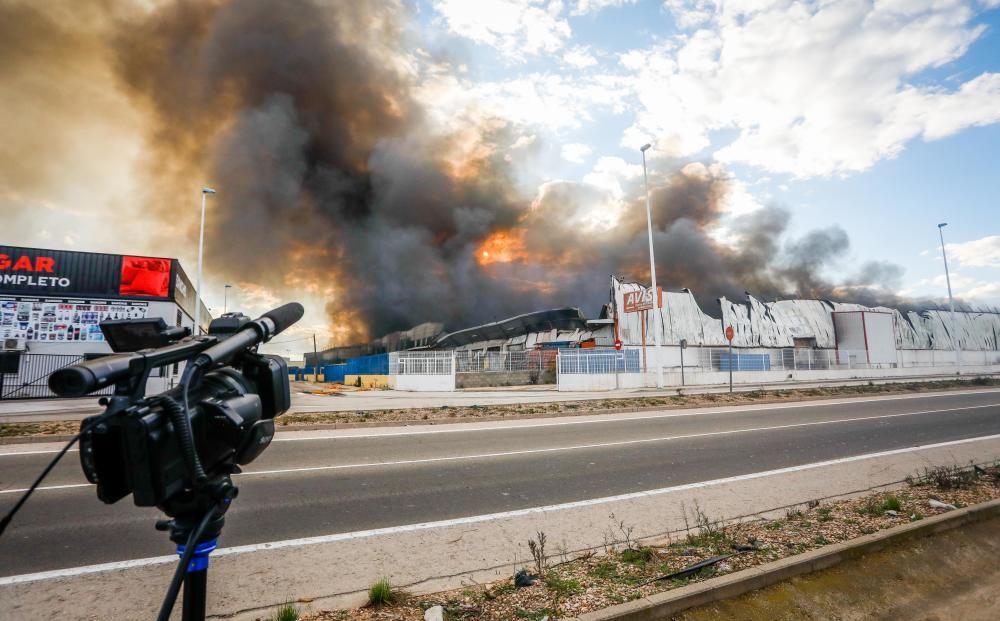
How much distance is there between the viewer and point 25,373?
21.6 metres

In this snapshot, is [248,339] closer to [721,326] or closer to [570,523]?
[570,523]

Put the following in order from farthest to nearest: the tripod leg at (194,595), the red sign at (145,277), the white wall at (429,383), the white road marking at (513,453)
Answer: the red sign at (145,277) → the white wall at (429,383) → the white road marking at (513,453) → the tripod leg at (194,595)

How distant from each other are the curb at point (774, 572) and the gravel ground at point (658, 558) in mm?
155

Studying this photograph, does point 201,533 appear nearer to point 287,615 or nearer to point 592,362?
point 287,615

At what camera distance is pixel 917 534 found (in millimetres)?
4027

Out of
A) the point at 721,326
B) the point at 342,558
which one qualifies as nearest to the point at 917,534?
the point at 342,558

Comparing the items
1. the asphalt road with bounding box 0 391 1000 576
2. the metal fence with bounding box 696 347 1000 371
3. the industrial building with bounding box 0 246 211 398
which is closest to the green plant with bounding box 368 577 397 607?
the asphalt road with bounding box 0 391 1000 576

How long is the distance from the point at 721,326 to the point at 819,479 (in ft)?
129

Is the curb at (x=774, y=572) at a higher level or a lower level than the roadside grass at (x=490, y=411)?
lower

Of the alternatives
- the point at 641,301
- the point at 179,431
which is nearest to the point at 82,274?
the point at 179,431

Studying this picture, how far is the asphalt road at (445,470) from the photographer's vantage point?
15.3ft

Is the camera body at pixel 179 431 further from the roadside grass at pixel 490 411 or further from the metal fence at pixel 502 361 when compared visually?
the metal fence at pixel 502 361

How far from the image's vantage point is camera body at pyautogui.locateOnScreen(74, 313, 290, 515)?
51.6 inches

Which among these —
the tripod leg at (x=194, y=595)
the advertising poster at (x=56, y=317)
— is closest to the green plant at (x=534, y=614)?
the tripod leg at (x=194, y=595)
